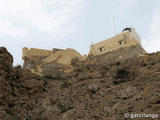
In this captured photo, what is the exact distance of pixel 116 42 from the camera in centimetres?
1836

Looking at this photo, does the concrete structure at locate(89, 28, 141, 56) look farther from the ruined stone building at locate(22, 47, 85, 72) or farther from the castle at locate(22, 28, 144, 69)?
the ruined stone building at locate(22, 47, 85, 72)

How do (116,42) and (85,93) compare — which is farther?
(116,42)

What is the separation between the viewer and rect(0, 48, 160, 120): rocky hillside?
8.91m

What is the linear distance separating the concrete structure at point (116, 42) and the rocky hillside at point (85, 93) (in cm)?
273

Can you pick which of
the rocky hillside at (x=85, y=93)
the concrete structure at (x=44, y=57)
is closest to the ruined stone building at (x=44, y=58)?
the concrete structure at (x=44, y=57)

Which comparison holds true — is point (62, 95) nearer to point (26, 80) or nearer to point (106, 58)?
point (26, 80)

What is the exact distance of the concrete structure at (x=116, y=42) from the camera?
17.8m

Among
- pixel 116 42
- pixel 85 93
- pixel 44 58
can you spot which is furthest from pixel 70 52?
pixel 85 93

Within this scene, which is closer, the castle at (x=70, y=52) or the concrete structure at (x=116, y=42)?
the concrete structure at (x=116, y=42)

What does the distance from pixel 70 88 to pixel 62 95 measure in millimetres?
1207

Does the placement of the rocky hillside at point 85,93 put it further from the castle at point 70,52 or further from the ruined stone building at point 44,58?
the ruined stone building at point 44,58

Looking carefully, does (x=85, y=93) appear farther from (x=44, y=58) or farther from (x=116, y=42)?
(x=44, y=58)

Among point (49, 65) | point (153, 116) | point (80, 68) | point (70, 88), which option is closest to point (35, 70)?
point (49, 65)

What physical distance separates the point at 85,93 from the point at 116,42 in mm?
7937
